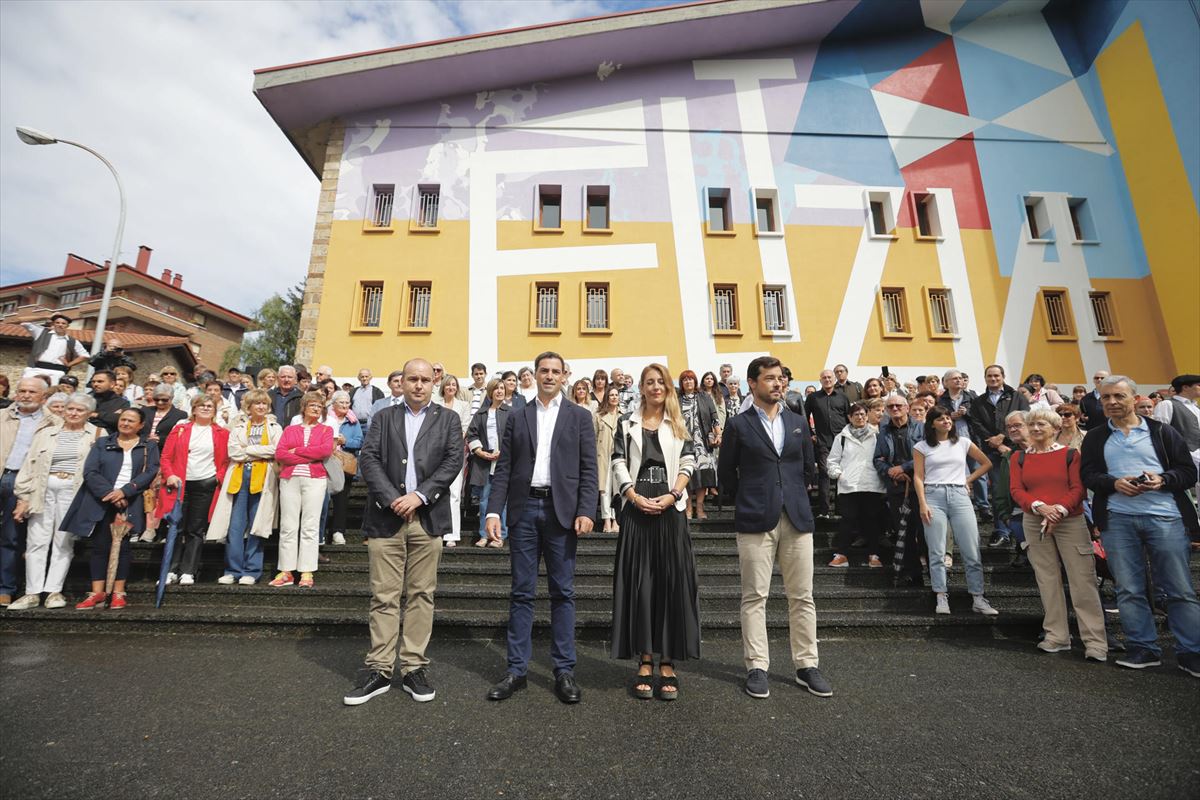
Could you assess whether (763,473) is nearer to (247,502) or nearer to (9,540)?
(247,502)

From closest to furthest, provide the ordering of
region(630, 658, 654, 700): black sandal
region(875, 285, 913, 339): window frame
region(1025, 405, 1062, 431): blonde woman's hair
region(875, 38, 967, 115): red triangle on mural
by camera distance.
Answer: region(630, 658, 654, 700): black sandal → region(1025, 405, 1062, 431): blonde woman's hair → region(875, 285, 913, 339): window frame → region(875, 38, 967, 115): red triangle on mural

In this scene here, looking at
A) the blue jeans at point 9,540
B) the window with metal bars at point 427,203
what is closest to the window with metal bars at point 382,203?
the window with metal bars at point 427,203

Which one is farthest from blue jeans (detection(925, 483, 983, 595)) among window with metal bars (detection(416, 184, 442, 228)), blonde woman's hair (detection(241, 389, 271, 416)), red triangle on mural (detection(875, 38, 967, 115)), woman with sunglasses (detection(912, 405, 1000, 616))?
red triangle on mural (detection(875, 38, 967, 115))

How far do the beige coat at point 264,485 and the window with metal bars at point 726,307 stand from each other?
420 inches

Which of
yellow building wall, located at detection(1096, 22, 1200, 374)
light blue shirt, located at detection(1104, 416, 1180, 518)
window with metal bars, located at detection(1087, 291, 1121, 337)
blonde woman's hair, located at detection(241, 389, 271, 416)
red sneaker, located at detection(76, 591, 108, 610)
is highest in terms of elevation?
yellow building wall, located at detection(1096, 22, 1200, 374)

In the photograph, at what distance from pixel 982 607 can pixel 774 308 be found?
33.5ft

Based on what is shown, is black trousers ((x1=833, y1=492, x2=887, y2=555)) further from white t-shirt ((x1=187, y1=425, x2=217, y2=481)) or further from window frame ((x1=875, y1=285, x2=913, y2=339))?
window frame ((x1=875, y1=285, x2=913, y2=339))

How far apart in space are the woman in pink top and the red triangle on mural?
17.4 m

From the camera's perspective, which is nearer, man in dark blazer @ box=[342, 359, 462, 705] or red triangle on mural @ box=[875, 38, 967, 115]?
man in dark blazer @ box=[342, 359, 462, 705]

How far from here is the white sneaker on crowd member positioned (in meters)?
5.11

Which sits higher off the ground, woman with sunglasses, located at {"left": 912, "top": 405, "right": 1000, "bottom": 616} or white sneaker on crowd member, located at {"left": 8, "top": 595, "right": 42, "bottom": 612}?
woman with sunglasses, located at {"left": 912, "top": 405, "right": 1000, "bottom": 616}

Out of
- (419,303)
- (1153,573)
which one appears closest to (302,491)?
(1153,573)

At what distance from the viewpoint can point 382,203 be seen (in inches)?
591

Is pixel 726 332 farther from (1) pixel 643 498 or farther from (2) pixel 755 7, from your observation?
(1) pixel 643 498
